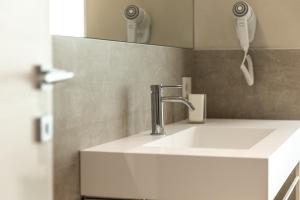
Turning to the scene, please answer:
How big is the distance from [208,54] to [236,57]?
143 millimetres

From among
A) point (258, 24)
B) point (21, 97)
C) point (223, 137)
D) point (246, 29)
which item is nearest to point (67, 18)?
point (21, 97)

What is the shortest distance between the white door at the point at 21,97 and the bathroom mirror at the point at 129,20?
42 centimetres

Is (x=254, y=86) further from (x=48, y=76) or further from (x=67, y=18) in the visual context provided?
(x=48, y=76)

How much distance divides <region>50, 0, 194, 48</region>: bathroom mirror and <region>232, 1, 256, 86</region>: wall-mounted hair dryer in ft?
0.89

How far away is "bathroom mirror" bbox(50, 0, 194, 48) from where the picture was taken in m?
Answer: 1.67

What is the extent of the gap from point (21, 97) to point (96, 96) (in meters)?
0.72

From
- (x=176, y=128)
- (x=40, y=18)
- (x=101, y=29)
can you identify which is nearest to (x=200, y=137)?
(x=176, y=128)

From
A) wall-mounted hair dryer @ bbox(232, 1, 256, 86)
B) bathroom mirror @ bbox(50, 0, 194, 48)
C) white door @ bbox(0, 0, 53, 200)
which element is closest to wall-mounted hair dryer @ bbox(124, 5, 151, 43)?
bathroom mirror @ bbox(50, 0, 194, 48)

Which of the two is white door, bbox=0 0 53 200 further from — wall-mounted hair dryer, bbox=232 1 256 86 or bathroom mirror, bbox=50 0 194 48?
wall-mounted hair dryer, bbox=232 1 256 86

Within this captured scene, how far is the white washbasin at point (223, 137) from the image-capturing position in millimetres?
2359

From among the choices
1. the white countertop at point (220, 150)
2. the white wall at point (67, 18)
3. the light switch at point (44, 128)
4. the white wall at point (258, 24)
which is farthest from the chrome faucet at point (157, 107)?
the light switch at point (44, 128)

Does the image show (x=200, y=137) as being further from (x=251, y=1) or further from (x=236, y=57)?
(x=251, y=1)

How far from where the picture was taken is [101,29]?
1893 mm

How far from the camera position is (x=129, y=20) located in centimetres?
214
